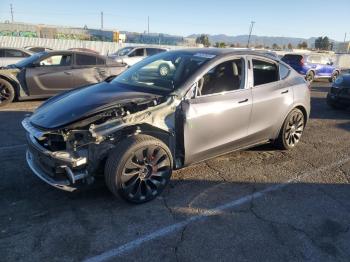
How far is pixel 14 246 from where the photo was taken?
302 cm

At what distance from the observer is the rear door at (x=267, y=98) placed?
15.8 ft

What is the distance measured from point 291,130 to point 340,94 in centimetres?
455

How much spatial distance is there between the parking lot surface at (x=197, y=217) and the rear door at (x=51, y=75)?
13.1 feet

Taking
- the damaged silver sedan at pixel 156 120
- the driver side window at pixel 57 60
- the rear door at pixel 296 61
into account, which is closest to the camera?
the damaged silver sedan at pixel 156 120

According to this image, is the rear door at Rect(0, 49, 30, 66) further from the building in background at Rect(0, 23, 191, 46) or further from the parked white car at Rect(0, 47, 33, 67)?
the building in background at Rect(0, 23, 191, 46)

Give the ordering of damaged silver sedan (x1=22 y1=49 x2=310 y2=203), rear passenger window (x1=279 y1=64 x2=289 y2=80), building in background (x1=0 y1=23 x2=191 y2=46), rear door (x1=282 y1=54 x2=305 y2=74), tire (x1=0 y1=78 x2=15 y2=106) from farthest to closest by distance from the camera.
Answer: building in background (x1=0 y1=23 x2=191 y2=46) < rear door (x1=282 y1=54 x2=305 y2=74) < tire (x1=0 y1=78 x2=15 y2=106) < rear passenger window (x1=279 y1=64 x2=289 y2=80) < damaged silver sedan (x1=22 y1=49 x2=310 y2=203)

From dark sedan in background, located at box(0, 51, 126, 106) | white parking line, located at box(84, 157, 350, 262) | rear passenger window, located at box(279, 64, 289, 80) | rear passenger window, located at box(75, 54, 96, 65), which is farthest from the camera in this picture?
rear passenger window, located at box(75, 54, 96, 65)

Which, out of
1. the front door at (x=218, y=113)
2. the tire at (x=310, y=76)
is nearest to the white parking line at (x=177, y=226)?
the front door at (x=218, y=113)

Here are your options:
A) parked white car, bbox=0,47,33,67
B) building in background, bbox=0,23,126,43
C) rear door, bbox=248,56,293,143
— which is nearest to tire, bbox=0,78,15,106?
parked white car, bbox=0,47,33,67

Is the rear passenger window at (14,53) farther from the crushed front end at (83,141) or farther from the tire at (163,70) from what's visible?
the crushed front end at (83,141)

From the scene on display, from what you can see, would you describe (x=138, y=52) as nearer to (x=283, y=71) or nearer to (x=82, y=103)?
(x=283, y=71)

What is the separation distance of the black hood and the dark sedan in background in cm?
477

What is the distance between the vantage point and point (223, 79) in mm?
4516

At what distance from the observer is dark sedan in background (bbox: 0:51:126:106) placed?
855 cm
